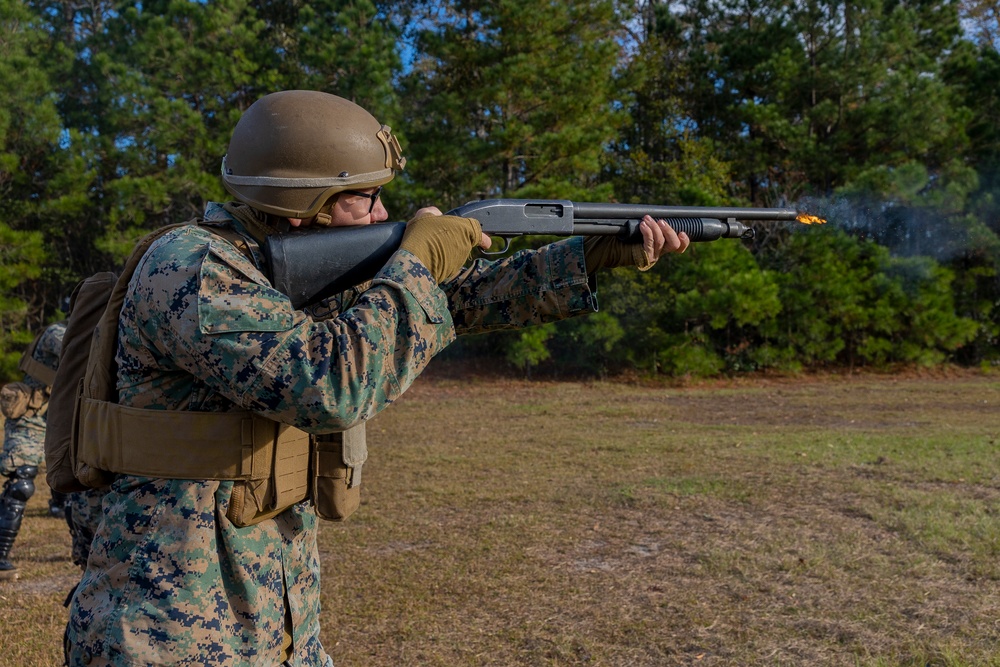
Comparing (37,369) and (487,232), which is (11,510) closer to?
(37,369)

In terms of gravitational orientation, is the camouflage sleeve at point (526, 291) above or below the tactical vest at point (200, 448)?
above

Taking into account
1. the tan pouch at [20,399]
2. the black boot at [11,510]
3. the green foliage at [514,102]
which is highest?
the green foliage at [514,102]

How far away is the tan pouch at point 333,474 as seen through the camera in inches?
93.4

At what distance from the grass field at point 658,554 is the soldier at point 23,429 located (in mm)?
312

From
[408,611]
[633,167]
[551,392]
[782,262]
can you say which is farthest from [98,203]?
[408,611]

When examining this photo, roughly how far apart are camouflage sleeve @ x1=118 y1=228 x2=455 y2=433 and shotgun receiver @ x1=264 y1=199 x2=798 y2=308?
142 millimetres

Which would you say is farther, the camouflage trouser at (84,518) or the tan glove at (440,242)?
the camouflage trouser at (84,518)

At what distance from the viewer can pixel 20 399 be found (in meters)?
6.21

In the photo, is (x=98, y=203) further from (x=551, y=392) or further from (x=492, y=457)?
(x=492, y=457)

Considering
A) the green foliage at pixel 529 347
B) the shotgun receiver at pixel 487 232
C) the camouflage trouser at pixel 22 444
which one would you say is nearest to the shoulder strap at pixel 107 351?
the shotgun receiver at pixel 487 232

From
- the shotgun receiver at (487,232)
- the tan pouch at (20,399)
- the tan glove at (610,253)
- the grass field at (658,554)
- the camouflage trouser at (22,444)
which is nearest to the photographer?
the shotgun receiver at (487,232)

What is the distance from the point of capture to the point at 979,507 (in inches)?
260

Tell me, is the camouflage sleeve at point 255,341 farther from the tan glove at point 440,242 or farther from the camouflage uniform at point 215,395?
the tan glove at point 440,242

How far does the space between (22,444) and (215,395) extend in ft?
16.8
